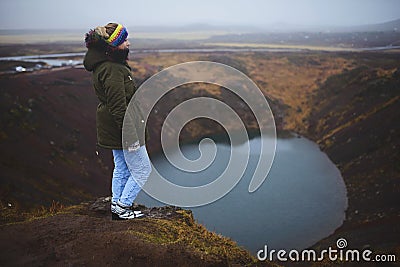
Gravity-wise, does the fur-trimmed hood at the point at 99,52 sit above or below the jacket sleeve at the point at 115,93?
above

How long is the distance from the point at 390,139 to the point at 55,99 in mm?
28810

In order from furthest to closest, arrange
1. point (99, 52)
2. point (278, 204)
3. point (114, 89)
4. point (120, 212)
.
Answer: point (278, 204) → point (120, 212) → point (99, 52) → point (114, 89)

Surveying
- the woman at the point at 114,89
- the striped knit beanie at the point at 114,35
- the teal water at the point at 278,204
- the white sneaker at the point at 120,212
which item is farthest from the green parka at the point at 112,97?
the teal water at the point at 278,204

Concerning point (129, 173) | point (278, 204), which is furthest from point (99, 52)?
point (278, 204)

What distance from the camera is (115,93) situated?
15.2ft

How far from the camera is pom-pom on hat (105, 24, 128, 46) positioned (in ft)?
15.4

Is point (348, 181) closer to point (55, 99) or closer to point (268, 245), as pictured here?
point (268, 245)

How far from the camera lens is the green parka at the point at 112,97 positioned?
465 centimetres

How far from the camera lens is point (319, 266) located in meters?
7.52

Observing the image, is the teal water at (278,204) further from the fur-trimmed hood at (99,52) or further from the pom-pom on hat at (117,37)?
the pom-pom on hat at (117,37)

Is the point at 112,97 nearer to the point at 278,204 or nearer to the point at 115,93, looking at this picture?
A: the point at 115,93

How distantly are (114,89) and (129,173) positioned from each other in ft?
4.71

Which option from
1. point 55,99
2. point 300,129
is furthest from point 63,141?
point 300,129

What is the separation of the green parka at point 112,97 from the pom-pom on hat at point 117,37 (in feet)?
0.73
